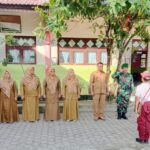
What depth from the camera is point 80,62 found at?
13.0 m

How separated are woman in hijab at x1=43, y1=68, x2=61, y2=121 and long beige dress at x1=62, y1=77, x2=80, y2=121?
0.69 feet

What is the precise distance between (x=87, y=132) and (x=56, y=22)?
276 cm

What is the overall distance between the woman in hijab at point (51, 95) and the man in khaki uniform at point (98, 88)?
1.02 metres

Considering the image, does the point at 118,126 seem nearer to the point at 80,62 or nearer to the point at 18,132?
the point at 18,132

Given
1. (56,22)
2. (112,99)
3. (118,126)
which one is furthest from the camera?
(112,99)

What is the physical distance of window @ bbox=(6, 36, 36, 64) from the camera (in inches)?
489

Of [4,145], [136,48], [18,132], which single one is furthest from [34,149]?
[136,48]

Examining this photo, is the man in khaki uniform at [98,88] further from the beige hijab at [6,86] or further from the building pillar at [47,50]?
the building pillar at [47,50]

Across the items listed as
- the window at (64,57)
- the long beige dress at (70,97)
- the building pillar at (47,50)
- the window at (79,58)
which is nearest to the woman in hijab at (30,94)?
the long beige dress at (70,97)

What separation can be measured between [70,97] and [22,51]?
3.93m

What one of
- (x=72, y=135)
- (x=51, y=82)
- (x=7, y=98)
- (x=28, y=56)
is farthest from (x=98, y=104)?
(x=28, y=56)

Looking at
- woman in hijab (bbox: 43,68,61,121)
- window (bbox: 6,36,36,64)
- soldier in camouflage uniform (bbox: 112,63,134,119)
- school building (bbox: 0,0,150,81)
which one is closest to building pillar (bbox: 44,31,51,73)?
school building (bbox: 0,0,150,81)

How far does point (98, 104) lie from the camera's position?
31.2 feet

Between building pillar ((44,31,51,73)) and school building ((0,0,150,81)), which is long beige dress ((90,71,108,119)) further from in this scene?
school building ((0,0,150,81))
